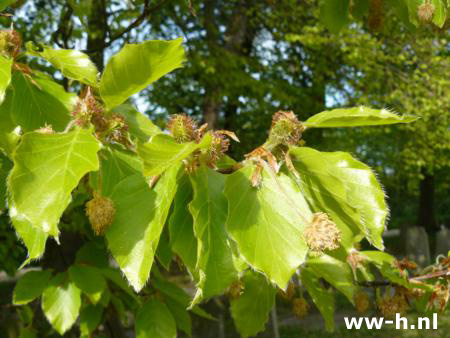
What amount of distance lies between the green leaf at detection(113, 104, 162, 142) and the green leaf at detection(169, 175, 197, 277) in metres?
0.27

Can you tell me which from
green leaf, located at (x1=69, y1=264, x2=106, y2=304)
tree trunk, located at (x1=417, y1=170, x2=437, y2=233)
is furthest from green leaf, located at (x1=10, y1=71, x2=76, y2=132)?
tree trunk, located at (x1=417, y1=170, x2=437, y2=233)

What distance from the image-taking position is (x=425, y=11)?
1.81 meters

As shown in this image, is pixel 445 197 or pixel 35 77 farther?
pixel 445 197

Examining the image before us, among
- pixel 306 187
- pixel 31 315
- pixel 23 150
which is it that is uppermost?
pixel 23 150

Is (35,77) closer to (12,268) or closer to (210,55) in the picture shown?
(12,268)

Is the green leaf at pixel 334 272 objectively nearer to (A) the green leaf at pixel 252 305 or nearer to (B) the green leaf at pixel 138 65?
(A) the green leaf at pixel 252 305

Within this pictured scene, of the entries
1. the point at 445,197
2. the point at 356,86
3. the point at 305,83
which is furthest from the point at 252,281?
the point at 445,197

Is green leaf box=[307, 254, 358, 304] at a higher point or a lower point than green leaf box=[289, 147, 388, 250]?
lower

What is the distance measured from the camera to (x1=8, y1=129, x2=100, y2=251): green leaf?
822 mm

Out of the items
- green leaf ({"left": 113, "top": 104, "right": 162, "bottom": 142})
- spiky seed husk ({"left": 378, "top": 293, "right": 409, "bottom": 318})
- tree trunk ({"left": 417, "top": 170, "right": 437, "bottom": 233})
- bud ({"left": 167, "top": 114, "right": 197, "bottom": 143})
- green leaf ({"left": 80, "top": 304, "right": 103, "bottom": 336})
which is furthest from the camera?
tree trunk ({"left": 417, "top": 170, "right": 437, "bottom": 233})

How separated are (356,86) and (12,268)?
22.9 ft

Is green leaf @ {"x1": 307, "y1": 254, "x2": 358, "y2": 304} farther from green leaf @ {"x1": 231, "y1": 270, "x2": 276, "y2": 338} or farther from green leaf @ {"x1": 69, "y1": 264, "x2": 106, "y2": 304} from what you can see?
green leaf @ {"x1": 69, "y1": 264, "x2": 106, "y2": 304}

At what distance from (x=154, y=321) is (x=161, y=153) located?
1430 mm

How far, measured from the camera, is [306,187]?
1.04 m
